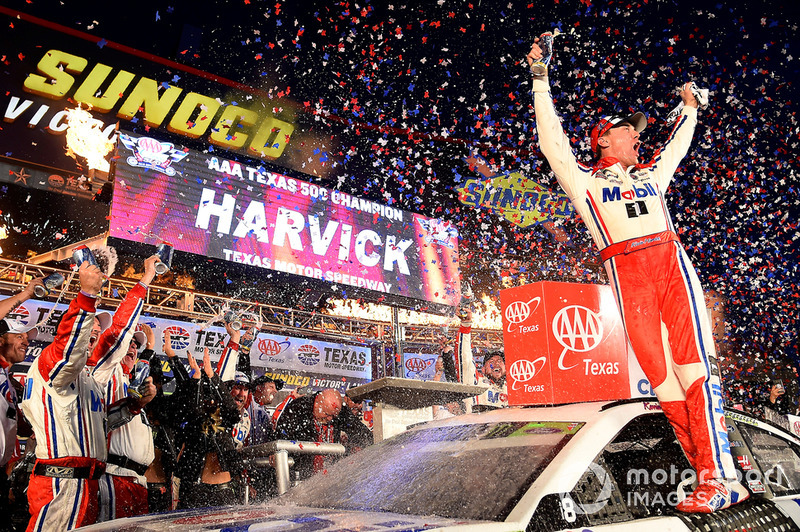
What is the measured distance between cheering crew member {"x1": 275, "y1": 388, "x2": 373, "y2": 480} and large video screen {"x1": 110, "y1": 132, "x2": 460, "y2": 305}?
6.12m

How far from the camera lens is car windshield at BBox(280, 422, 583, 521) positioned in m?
1.98

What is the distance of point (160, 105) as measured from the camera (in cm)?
Answer: 1560

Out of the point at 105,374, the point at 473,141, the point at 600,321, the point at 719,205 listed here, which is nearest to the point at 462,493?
the point at 600,321

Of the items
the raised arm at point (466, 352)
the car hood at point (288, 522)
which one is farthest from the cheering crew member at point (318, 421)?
the car hood at point (288, 522)

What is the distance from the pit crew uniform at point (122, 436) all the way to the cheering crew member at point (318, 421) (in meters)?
1.85

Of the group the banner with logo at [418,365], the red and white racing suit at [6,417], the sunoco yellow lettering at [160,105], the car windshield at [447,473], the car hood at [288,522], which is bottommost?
the car hood at [288,522]

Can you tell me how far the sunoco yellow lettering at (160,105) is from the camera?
14.5m

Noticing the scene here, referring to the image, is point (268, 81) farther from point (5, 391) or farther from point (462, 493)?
point (462, 493)

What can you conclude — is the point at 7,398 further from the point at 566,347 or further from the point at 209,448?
the point at 566,347

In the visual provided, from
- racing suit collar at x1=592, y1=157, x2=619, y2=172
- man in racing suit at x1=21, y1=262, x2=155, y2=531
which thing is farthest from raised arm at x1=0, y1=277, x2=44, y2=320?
racing suit collar at x1=592, y1=157, x2=619, y2=172

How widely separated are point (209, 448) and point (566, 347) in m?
3.37

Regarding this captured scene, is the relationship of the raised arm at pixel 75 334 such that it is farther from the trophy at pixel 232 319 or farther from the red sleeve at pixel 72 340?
the trophy at pixel 232 319

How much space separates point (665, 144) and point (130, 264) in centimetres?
1566

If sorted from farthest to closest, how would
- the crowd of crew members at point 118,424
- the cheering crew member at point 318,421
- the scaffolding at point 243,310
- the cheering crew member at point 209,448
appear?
1. the scaffolding at point 243,310
2. the cheering crew member at point 318,421
3. the cheering crew member at point 209,448
4. the crowd of crew members at point 118,424
